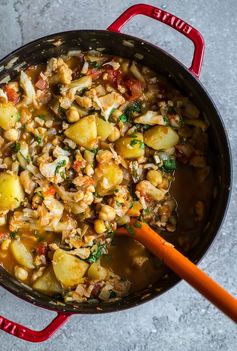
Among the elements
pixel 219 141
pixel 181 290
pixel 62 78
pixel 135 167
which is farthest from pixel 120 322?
pixel 62 78

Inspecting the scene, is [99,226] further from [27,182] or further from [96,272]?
[27,182]

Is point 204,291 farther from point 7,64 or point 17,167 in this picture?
point 7,64

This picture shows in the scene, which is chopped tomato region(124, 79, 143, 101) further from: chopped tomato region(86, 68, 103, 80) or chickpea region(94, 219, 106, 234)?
chickpea region(94, 219, 106, 234)

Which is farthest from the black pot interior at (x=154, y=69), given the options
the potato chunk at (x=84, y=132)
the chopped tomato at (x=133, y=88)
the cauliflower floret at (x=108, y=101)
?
the potato chunk at (x=84, y=132)

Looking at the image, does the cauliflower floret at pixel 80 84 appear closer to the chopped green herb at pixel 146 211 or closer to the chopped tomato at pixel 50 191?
the chopped tomato at pixel 50 191

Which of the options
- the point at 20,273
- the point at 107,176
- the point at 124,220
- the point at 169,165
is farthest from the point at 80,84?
the point at 20,273

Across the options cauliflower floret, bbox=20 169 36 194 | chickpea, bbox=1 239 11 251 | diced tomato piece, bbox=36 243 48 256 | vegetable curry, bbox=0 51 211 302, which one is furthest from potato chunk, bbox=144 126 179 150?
chickpea, bbox=1 239 11 251
